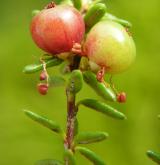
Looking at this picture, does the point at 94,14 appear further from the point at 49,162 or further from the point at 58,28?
the point at 49,162

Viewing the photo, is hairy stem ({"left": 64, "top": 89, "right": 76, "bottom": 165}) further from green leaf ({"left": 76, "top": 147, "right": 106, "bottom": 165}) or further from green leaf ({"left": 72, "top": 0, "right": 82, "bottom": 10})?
green leaf ({"left": 72, "top": 0, "right": 82, "bottom": 10})

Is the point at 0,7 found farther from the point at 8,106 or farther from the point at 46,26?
the point at 46,26

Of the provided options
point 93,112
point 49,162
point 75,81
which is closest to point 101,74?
point 75,81

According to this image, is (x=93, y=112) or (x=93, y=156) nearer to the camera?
(x=93, y=156)

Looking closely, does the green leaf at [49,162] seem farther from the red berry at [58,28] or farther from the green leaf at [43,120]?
the red berry at [58,28]

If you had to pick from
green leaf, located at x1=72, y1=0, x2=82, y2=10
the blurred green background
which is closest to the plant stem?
green leaf, located at x1=72, y1=0, x2=82, y2=10

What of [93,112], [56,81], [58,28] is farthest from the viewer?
[93,112]
